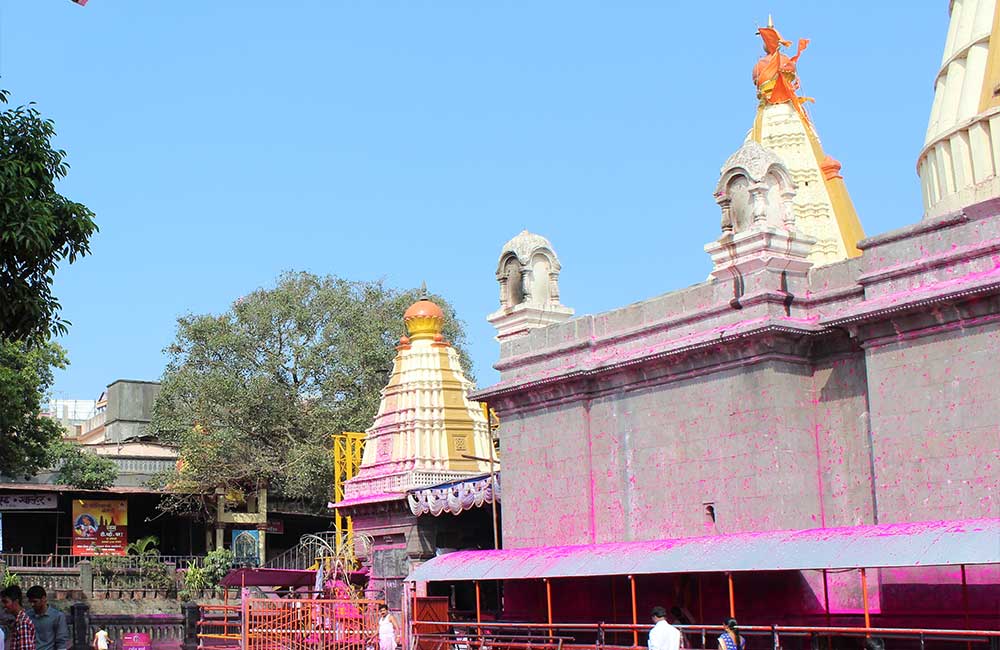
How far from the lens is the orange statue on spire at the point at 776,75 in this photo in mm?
31609

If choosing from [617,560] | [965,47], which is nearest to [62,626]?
[617,560]

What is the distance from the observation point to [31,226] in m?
14.5

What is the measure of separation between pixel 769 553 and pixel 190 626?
46.7 ft

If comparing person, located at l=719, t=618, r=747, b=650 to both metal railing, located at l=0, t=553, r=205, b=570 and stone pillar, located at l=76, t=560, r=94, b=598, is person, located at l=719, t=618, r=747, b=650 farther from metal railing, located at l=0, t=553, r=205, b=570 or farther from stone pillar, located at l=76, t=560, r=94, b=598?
metal railing, located at l=0, t=553, r=205, b=570

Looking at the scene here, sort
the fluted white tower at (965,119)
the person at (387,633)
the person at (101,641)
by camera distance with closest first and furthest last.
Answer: the fluted white tower at (965,119) < the person at (387,633) < the person at (101,641)

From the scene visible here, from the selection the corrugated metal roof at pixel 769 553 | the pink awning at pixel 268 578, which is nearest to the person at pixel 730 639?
the corrugated metal roof at pixel 769 553

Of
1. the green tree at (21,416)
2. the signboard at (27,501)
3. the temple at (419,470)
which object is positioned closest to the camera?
the temple at (419,470)

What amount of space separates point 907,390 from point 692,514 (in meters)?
4.20

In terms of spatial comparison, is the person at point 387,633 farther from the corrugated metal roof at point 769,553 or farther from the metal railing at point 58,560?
the metal railing at point 58,560

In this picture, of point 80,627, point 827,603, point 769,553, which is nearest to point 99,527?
point 80,627

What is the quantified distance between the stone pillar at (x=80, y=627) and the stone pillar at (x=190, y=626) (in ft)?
6.25

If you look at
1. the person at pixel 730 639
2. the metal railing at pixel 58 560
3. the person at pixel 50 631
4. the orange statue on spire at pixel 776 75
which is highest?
the orange statue on spire at pixel 776 75

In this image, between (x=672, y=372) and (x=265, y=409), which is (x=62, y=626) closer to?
(x=672, y=372)

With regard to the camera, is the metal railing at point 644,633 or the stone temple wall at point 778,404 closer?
the metal railing at point 644,633
